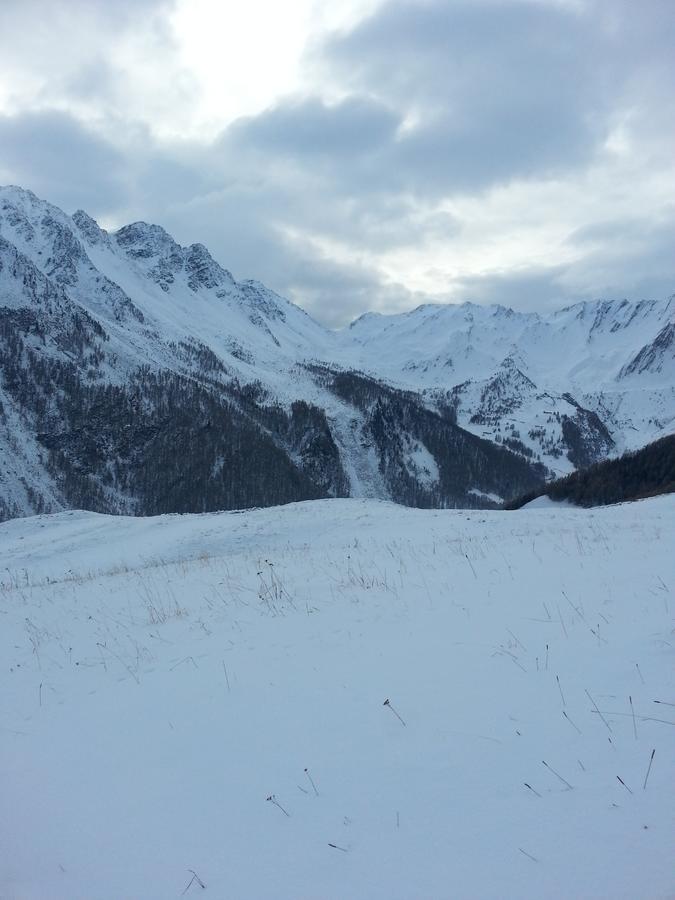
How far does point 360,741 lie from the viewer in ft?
16.5

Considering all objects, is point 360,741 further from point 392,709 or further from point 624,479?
point 624,479

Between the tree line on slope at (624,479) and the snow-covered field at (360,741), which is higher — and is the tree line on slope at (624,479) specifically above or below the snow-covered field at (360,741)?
below

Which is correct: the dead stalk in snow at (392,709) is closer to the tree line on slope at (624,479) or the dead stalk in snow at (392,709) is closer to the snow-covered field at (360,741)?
the snow-covered field at (360,741)

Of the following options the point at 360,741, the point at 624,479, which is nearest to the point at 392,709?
the point at 360,741

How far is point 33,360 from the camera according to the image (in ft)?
482

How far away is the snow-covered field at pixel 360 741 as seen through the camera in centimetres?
368

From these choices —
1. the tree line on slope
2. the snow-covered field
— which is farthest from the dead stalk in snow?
the tree line on slope

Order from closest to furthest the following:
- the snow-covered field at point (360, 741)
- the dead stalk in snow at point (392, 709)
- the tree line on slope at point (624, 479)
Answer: the snow-covered field at point (360, 741)
the dead stalk in snow at point (392, 709)
the tree line on slope at point (624, 479)

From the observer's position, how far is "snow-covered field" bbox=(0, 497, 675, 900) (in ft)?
12.1

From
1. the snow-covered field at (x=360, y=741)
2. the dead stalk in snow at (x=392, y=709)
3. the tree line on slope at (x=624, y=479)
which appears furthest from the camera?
the tree line on slope at (x=624, y=479)

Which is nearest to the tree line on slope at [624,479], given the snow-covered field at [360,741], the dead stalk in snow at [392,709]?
the snow-covered field at [360,741]

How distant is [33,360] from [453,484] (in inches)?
4886

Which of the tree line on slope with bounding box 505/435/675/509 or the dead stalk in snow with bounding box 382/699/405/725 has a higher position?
the dead stalk in snow with bounding box 382/699/405/725

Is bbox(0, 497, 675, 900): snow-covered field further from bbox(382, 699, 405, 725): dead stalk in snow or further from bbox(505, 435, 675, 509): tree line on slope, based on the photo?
bbox(505, 435, 675, 509): tree line on slope
